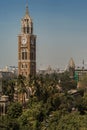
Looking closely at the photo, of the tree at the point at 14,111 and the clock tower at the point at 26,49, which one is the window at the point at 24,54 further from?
the tree at the point at 14,111

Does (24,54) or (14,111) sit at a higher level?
(24,54)

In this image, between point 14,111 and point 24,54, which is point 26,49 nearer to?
point 24,54

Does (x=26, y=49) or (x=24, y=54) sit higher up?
(x=26, y=49)

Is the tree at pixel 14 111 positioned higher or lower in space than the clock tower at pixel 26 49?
lower

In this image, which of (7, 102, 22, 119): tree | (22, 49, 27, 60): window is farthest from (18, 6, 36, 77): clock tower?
(7, 102, 22, 119): tree

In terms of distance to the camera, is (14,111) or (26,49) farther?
(26,49)

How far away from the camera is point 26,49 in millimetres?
52344

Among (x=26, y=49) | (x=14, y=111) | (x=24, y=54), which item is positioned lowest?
(x=14, y=111)

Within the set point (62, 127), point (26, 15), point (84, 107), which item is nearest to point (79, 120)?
point (62, 127)

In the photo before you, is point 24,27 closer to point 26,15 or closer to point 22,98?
point 26,15

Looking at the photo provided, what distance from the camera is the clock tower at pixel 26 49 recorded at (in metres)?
51.9

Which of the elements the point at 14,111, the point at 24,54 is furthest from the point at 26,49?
the point at 14,111

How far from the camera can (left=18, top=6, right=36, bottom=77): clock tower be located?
5193 centimetres

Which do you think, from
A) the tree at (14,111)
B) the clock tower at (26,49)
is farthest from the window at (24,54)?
the tree at (14,111)
